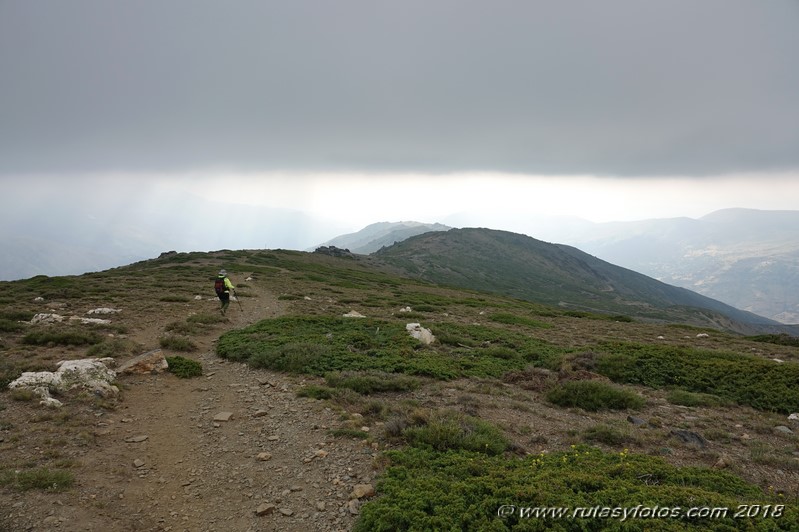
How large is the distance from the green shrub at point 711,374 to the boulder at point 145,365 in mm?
17358

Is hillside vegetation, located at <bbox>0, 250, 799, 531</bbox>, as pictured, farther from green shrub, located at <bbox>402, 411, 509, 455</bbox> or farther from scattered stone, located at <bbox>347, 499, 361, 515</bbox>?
scattered stone, located at <bbox>347, 499, 361, 515</bbox>

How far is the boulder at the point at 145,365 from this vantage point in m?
12.9

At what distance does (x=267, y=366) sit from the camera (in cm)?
1478

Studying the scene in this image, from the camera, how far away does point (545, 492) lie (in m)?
6.05

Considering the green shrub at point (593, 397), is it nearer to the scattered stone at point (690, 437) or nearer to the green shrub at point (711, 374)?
the scattered stone at point (690, 437)

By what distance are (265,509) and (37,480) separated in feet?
13.6

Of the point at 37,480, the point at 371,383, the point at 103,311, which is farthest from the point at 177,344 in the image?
the point at 37,480

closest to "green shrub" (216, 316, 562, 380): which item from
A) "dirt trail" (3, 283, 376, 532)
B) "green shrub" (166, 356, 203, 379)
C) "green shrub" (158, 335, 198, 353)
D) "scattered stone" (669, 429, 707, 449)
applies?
"green shrub" (158, 335, 198, 353)

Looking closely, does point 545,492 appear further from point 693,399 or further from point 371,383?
point 693,399

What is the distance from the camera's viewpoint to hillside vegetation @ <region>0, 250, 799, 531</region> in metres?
5.92

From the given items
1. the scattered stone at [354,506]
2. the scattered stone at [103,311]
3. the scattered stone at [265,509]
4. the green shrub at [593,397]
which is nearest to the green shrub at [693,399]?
the green shrub at [593,397]

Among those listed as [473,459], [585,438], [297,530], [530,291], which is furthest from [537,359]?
[530,291]

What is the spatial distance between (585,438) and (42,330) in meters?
20.8

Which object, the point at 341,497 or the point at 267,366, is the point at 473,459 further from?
the point at 267,366
